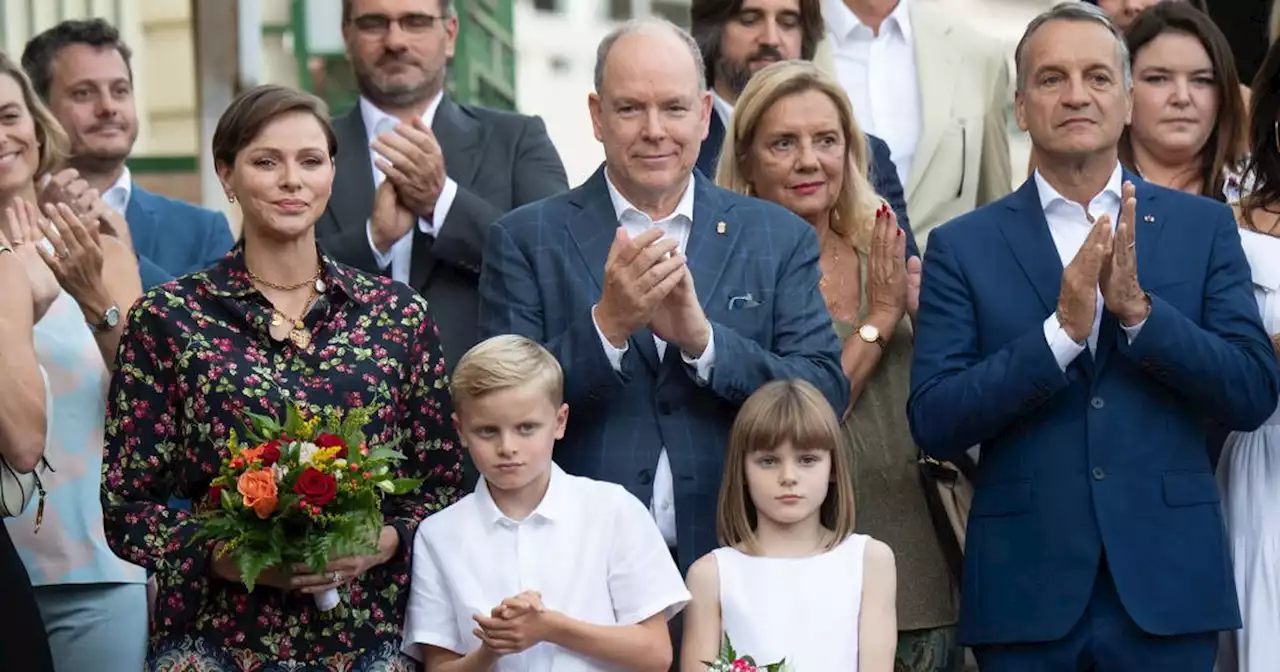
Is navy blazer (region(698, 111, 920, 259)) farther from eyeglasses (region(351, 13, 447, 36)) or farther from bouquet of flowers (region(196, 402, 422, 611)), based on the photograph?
bouquet of flowers (region(196, 402, 422, 611))

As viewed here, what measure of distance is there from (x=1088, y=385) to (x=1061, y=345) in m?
0.22

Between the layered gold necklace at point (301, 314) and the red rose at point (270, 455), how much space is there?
0.40 m

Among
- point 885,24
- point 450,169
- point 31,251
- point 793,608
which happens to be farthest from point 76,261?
point 885,24

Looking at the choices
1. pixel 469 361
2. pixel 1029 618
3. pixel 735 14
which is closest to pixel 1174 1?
pixel 735 14

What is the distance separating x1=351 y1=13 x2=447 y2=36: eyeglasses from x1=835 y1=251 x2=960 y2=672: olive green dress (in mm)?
1719

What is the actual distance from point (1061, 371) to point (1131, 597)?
1.92 ft

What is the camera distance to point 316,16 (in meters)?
11.1

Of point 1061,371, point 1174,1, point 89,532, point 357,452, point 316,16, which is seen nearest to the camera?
point 357,452

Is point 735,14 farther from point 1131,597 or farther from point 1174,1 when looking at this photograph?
point 1131,597

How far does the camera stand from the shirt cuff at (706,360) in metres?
5.46

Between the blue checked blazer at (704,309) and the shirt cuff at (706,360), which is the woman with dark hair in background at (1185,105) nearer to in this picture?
the blue checked blazer at (704,309)

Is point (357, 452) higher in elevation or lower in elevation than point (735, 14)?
lower

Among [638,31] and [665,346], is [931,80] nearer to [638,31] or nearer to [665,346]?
[638,31]

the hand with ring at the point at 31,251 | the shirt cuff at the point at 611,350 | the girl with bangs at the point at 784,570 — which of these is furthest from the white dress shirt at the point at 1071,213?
the hand with ring at the point at 31,251
